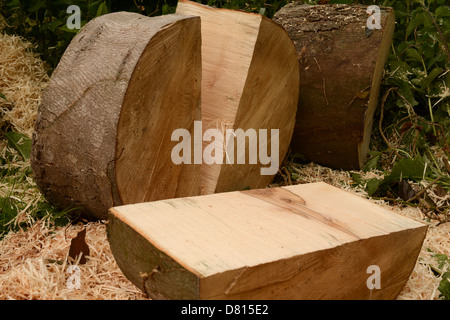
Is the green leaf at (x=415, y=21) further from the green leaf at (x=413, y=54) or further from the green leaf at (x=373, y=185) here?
the green leaf at (x=373, y=185)

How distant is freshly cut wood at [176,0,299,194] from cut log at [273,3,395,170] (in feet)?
1.30

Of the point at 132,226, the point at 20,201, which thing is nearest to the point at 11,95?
the point at 20,201

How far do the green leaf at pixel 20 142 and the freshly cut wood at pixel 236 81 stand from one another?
1007 mm

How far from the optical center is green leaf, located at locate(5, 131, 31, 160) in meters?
2.78

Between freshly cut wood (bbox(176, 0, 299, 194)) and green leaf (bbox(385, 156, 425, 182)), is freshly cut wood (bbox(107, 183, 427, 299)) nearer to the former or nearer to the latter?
freshly cut wood (bbox(176, 0, 299, 194))

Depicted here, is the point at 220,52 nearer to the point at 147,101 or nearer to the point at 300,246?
the point at 147,101

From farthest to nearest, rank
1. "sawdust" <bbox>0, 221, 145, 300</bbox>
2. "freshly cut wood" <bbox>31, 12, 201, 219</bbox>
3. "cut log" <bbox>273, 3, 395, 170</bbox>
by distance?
"cut log" <bbox>273, 3, 395, 170</bbox> → "freshly cut wood" <bbox>31, 12, 201, 219</bbox> → "sawdust" <bbox>0, 221, 145, 300</bbox>

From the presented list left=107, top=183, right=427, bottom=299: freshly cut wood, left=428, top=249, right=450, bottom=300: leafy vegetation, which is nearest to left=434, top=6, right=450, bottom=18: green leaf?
left=428, top=249, right=450, bottom=300: leafy vegetation

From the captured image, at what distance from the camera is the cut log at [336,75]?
9.36 feet

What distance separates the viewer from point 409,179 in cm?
279

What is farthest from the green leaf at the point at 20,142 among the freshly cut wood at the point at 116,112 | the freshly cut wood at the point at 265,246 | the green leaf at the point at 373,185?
the green leaf at the point at 373,185

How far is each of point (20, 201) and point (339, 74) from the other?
169 centimetres

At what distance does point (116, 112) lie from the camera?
74.0 inches
